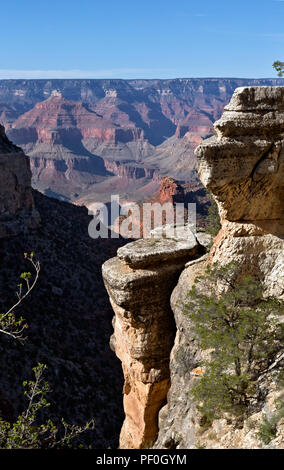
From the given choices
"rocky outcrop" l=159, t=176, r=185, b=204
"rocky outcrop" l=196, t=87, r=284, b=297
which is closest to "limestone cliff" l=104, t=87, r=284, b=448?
"rocky outcrop" l=196, t=87, r=284, b=297

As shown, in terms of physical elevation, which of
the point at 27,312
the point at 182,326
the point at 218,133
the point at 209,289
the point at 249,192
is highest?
the point at 218,133

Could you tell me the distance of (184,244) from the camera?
773 inches

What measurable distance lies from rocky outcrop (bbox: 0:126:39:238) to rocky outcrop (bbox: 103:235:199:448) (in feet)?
87.5

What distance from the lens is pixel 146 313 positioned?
18766mm

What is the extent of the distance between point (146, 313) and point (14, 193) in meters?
30.8

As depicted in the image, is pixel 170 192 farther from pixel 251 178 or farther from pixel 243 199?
pixel 251 178

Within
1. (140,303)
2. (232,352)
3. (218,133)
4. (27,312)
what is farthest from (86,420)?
(218,133)

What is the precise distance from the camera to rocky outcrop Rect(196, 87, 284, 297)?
583 inches

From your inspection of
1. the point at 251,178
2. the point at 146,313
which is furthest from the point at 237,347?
the point at 146,313

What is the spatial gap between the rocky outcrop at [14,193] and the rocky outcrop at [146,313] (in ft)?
87.5

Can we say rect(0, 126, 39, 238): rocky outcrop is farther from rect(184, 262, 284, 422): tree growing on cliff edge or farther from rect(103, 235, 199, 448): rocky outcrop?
rect(184, 262, 284, 422): tree growing on cliff edge

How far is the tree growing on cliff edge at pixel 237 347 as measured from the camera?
1232 cm

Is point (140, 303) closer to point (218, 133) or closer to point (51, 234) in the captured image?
point (218, 133)

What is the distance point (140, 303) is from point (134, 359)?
10.1 ft
